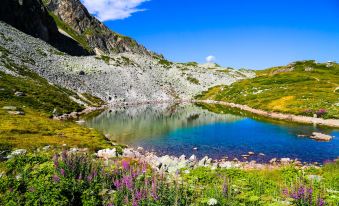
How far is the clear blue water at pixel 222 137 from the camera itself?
5769 centimetres

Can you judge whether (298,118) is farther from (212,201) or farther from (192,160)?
(212,201)

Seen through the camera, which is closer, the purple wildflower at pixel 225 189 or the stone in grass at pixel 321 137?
the purple wildflower at pixel 225 189

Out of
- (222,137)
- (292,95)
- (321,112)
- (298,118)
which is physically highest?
(292,95)

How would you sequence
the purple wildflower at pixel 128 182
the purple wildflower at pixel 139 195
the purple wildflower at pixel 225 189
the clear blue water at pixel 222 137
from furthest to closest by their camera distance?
1. the clear blue water at pixel 222 137
2. the purple wildflower at pixel 128 182
3. the purple wildflower at pixel 225 189
4. the purple wildflower at pixel 139 195

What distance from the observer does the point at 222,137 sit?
7381cm

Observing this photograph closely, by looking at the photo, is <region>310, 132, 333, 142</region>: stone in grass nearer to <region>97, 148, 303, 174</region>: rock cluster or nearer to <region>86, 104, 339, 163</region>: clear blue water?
<region>86, 104, 339, 163</region>: clear blue water

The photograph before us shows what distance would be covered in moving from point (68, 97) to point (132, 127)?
59.3m

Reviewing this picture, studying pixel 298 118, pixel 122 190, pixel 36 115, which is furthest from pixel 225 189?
pixel 298 118

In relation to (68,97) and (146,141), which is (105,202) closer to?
(146,141)

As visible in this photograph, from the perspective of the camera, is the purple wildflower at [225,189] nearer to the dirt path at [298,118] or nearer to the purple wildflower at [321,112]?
the dirt path at [298,118]

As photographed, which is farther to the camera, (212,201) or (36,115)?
(36,115)

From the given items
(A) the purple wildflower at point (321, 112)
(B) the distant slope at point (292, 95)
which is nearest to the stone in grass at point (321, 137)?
(B) the distant slope at point (292, 95)

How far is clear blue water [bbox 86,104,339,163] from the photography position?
57.7 m

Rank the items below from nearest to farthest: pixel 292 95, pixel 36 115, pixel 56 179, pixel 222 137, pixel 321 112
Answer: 1. pixel 56 179
2. pixel 222 137
3. pixel 36 115
4. pixel 321 112
5. pixel 292 95
